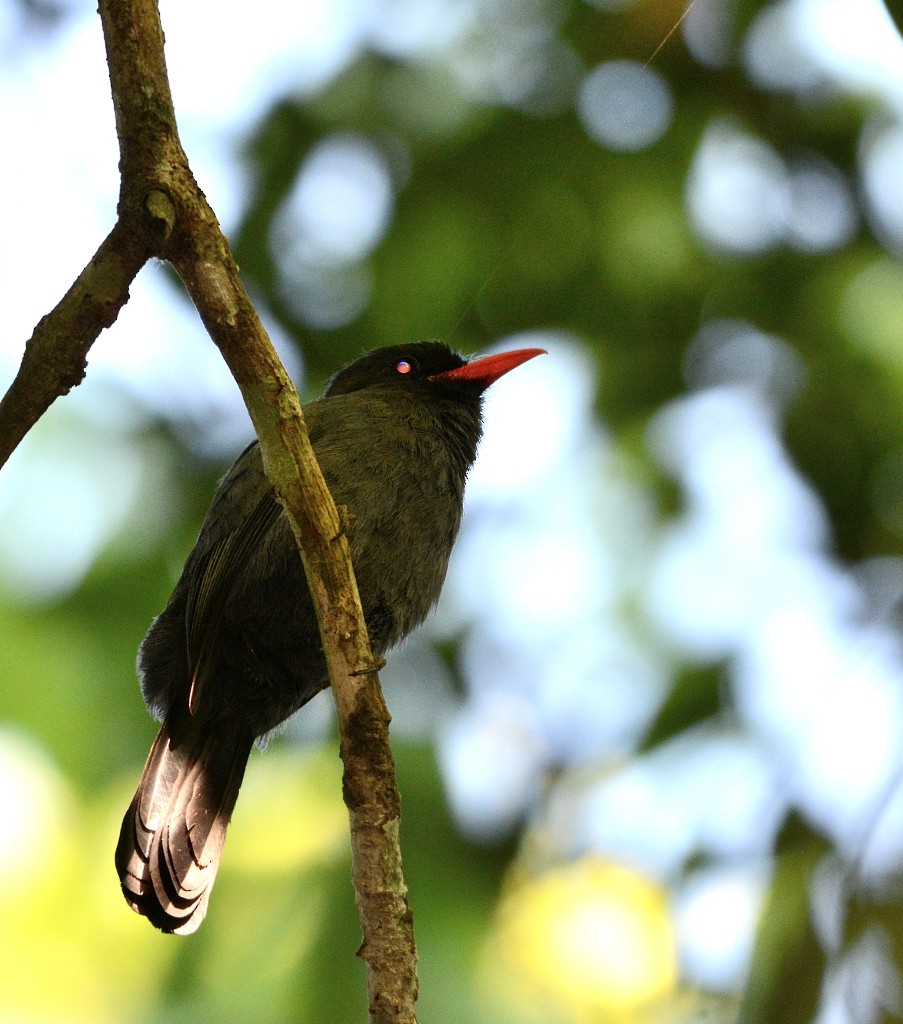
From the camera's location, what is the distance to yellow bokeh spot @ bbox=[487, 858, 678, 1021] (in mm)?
5598

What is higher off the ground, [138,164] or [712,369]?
[138,164]

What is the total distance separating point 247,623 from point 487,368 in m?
1.42

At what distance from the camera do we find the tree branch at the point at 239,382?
9.12ft

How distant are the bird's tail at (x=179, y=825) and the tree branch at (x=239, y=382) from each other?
0.76 meters

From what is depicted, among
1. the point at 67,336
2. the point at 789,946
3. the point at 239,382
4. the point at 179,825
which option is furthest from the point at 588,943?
the point at 67,336

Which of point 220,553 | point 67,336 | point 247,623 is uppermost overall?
point 67,336

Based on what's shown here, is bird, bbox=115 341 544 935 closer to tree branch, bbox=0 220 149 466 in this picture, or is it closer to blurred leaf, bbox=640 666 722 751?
tree branch, bbox=0 220 149 466

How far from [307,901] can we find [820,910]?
2.39 meters

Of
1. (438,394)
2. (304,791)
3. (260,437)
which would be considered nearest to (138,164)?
(260,437)

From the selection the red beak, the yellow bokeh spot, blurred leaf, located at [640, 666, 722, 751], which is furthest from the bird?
blurred leaf, located at [640, 666, 722, 751]

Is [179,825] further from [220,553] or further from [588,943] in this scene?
[588,943]

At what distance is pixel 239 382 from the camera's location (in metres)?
2.92

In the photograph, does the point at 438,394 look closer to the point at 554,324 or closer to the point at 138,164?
the point at 138,164

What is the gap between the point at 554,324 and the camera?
6652 millimetres
